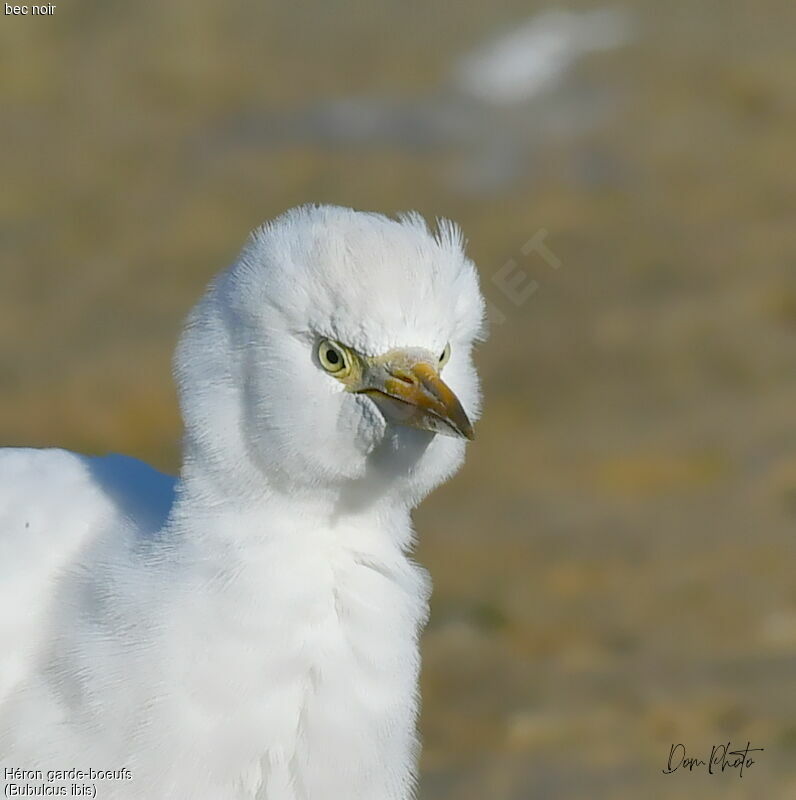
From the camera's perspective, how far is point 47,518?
417 centimetres

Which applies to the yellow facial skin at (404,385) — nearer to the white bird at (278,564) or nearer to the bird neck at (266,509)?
the white bird at (278,564)

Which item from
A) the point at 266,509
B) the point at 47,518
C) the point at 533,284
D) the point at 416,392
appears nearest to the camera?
the point at 416,392

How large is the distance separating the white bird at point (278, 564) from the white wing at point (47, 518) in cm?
1

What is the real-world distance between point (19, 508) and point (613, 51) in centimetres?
924

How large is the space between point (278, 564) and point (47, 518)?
91 centimetres

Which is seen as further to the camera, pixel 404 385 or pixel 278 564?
pixel 278 564

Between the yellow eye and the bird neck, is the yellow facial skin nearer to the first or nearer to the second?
the yellow eye

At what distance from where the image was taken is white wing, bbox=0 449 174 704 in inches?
154

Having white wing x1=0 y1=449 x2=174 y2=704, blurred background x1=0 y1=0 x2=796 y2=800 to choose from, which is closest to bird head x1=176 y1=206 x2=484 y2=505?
white wing x1=0 y1=449 x2=174 y2=704

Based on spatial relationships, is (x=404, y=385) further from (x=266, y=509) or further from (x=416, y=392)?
(x=266, y=509)

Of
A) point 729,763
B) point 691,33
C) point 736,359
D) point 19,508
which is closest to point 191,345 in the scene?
point 19,508

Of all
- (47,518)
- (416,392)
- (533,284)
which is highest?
(416,392)

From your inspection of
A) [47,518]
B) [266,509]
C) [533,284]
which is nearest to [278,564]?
[266,509]

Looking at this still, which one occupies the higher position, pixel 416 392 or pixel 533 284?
pixel 416 392
